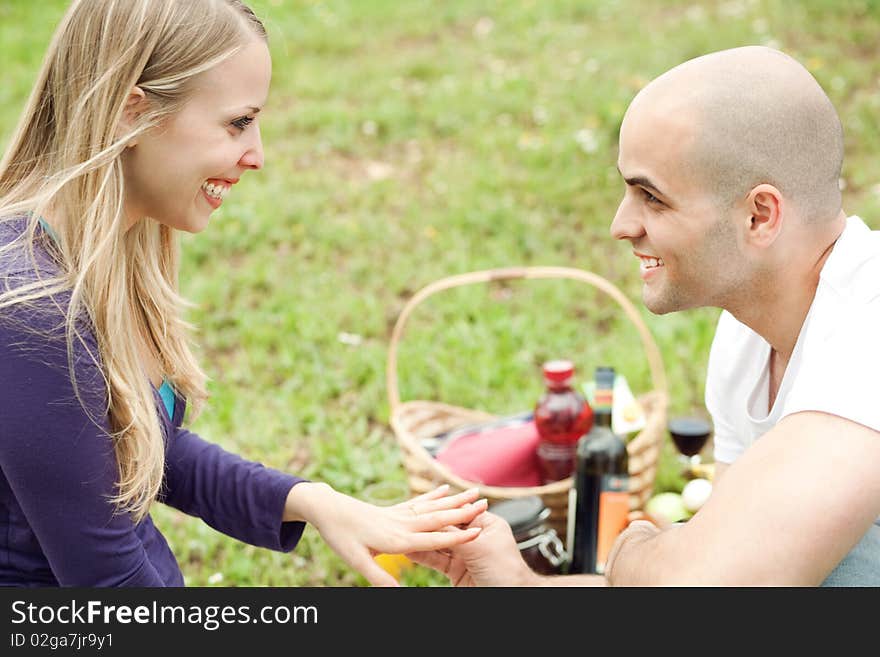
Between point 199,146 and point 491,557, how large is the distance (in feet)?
3.66

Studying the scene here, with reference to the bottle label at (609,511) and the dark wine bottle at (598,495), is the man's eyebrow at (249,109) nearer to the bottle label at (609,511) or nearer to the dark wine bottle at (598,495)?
the dark wine bottle at (598,495)

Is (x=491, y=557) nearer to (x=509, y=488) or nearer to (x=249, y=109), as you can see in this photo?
(x=509, y=488)

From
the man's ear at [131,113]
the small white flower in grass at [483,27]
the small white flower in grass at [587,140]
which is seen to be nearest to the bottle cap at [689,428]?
the man's ear at [131,113]

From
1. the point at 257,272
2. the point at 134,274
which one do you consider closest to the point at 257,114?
the point at 134,274

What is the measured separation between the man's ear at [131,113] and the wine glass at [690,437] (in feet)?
6.82

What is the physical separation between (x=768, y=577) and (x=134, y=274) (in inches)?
60.1

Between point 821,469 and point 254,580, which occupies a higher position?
point 821,469

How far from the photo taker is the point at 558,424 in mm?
3273

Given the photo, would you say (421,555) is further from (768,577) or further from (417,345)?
(417,345)

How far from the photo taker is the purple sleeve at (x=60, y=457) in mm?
1833

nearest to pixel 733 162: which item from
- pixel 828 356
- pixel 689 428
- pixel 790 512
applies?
pixel 828 356
